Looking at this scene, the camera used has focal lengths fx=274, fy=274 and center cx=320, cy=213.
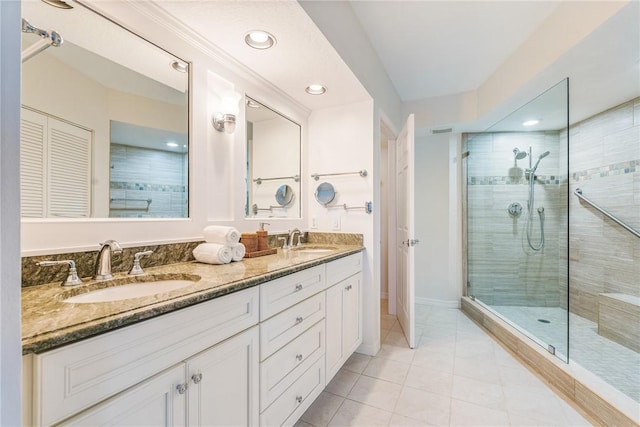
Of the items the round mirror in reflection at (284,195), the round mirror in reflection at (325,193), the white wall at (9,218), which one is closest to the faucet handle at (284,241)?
the round mirror in reflection at (284,195)

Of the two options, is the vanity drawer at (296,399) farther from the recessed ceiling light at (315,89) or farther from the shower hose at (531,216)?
the shower hose at (531,216)

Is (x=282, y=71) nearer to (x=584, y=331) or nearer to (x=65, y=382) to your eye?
(x=65, y=382)

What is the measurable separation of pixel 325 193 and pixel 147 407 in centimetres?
193

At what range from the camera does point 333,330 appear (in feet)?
5.70

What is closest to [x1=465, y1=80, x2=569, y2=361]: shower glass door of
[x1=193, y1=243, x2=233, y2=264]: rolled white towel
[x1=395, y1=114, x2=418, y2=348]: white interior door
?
[x1=395, y1=114, x2=418, y2=348]: white interior door

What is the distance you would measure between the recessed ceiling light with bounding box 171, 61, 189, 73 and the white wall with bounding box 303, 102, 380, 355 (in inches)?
50.1

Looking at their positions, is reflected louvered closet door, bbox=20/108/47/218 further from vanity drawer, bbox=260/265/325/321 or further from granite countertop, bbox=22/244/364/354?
vanity drawer, bbox=260/265/325/321

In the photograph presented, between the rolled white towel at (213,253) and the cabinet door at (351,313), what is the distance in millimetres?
843

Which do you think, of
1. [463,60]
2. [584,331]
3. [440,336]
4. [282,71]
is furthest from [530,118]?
[282,71]

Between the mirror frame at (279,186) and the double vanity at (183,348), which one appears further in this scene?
the mirror frame at (279,186)

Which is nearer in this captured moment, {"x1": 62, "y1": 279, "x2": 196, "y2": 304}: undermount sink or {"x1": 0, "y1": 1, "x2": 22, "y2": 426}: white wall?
{"x1": 0, "y1": 1, "x2": 22, "y2": 426}: white wall

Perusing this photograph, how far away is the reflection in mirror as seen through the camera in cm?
225

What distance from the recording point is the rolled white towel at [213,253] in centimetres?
136

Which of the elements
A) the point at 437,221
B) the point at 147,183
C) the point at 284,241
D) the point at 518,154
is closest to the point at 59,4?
the point at 147,183
